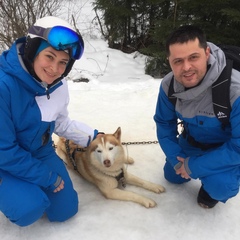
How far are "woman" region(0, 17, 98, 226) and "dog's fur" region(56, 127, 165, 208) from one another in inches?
15.4

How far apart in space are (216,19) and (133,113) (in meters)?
2.93

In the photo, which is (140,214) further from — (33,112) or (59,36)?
(59,36)

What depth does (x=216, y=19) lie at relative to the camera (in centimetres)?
527

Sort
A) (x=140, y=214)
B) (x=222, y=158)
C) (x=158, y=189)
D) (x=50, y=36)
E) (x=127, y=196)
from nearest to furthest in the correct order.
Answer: (x=50, y=36)
(x=222, y=158)
(x=140, y=214)
(x=127, y=196)
(x=158, y=189)

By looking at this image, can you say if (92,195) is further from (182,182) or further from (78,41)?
(78,41)

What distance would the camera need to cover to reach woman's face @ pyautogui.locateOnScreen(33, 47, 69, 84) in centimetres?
165

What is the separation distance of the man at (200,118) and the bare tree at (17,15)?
482 centimetres

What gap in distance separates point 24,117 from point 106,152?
78cm

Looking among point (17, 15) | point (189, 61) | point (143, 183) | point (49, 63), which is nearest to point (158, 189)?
point (143, 183)

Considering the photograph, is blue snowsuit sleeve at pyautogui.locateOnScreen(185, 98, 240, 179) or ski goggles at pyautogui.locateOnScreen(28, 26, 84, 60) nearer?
ski goggles at pyautogui.locateOnScreen(28, 26, 84, 60)

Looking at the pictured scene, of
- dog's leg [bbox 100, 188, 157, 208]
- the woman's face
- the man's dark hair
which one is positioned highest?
the man's dark hair

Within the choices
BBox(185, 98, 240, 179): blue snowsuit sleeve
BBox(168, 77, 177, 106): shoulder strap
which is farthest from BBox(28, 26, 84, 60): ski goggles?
BBox(185, 98, 240, 179): blue snowsuit sleeve

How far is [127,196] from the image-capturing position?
2.22 meters

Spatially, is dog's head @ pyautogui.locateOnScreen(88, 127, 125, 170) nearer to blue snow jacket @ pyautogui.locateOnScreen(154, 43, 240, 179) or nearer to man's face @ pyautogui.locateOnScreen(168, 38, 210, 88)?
blue snow jacket @ pyautogui.locateOnScreen(154, 43, 240, 179)
